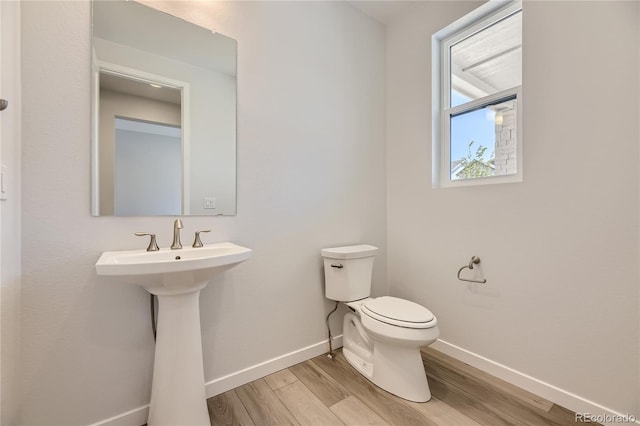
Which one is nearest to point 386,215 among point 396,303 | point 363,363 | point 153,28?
point 396,303

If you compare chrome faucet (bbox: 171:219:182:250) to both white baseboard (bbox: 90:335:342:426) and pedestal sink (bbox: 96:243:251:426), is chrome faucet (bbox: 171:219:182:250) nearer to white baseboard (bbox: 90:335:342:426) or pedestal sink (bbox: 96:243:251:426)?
pedestal sink (bbox: 96:243:251:426)

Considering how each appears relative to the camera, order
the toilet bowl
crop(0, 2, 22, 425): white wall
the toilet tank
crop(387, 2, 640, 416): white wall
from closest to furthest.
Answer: crop(0, 2, 22, 425): white wall
crop(387, 2, 640, 416): white wall
the toilet bowl
the toilet tank

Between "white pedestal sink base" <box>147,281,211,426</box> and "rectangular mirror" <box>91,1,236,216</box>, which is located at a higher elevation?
"rectangular mirror" <box>91,1,236,216</box>

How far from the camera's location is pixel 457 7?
1845 millimetres

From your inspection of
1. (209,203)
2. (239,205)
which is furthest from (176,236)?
(239,205)

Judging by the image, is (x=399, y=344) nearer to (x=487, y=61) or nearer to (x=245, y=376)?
(x=245, y=376)

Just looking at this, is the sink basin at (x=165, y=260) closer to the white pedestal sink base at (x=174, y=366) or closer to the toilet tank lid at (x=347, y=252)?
the white pedestal sink base at (x=174, y=366)

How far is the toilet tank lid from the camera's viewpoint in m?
1.78

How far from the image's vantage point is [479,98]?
1848mm

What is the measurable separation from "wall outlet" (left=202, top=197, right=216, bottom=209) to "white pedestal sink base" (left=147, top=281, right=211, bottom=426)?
0.47 meters

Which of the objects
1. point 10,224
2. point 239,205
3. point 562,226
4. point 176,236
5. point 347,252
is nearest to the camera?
point 10,224

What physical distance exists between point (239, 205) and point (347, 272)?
2.68 ft

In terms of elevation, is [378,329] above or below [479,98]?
below

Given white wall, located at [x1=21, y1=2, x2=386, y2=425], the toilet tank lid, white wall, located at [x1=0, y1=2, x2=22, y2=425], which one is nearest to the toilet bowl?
the toilet tank lid
